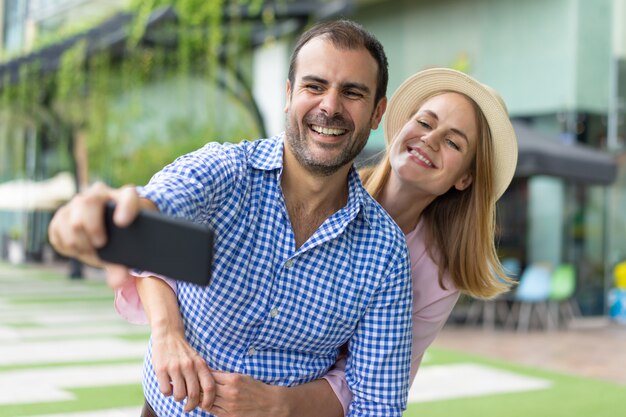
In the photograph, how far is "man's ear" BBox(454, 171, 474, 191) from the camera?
2.83 metres

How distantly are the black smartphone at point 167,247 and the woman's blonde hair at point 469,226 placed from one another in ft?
5.25

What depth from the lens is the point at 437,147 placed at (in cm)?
273

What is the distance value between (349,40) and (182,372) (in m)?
0.82

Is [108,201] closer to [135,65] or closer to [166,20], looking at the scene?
[166,20]

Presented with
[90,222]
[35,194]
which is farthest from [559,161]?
[35,194]

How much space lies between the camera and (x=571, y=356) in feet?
32.3

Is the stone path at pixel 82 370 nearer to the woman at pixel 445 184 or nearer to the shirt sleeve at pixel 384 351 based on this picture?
the woman at pixel 445 184

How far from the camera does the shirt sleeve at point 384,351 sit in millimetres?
2152

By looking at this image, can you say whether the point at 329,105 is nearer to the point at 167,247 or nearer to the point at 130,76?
the point at 167,247

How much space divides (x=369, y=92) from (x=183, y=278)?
39.8 inches

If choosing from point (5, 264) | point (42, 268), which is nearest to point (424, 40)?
point (42, 268)

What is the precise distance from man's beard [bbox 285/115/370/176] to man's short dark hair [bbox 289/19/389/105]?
0.12m

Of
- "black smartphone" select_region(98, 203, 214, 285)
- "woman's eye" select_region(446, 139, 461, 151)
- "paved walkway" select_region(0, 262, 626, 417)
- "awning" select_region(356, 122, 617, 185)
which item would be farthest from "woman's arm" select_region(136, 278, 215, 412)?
"awning" select_region(356, 122, 617, 185)

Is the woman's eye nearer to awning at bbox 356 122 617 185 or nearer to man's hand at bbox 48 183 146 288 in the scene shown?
man's hand at bbox 48 183 146 288
